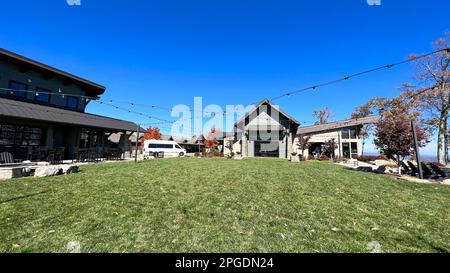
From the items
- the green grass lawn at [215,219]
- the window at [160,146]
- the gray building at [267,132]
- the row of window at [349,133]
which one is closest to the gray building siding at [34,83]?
the window at [160,146]

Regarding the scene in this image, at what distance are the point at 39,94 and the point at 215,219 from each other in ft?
62.8

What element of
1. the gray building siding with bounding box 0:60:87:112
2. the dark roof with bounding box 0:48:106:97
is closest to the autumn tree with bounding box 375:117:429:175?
the gray building siding with bounding box 0:60:87:112

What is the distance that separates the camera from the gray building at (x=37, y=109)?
13.7m

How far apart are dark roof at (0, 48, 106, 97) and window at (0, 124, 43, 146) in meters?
4.48

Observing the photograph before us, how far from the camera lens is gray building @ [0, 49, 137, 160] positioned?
1373 cm

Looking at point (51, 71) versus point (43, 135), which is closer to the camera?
point (43, 135)

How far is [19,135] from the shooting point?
1448 cm

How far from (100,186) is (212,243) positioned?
4.99m

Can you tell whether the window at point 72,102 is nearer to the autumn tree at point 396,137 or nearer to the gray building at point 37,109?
the gray building at point 37,109

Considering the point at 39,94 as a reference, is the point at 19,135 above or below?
below

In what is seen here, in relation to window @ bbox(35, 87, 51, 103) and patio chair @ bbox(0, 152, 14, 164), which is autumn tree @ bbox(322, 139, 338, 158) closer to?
window @ bbox(35, 87, 51, 103)

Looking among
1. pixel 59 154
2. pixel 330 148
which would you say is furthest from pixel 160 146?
pixel 330 148

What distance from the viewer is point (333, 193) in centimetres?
635

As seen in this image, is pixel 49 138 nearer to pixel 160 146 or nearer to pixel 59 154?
pixel 59 154
